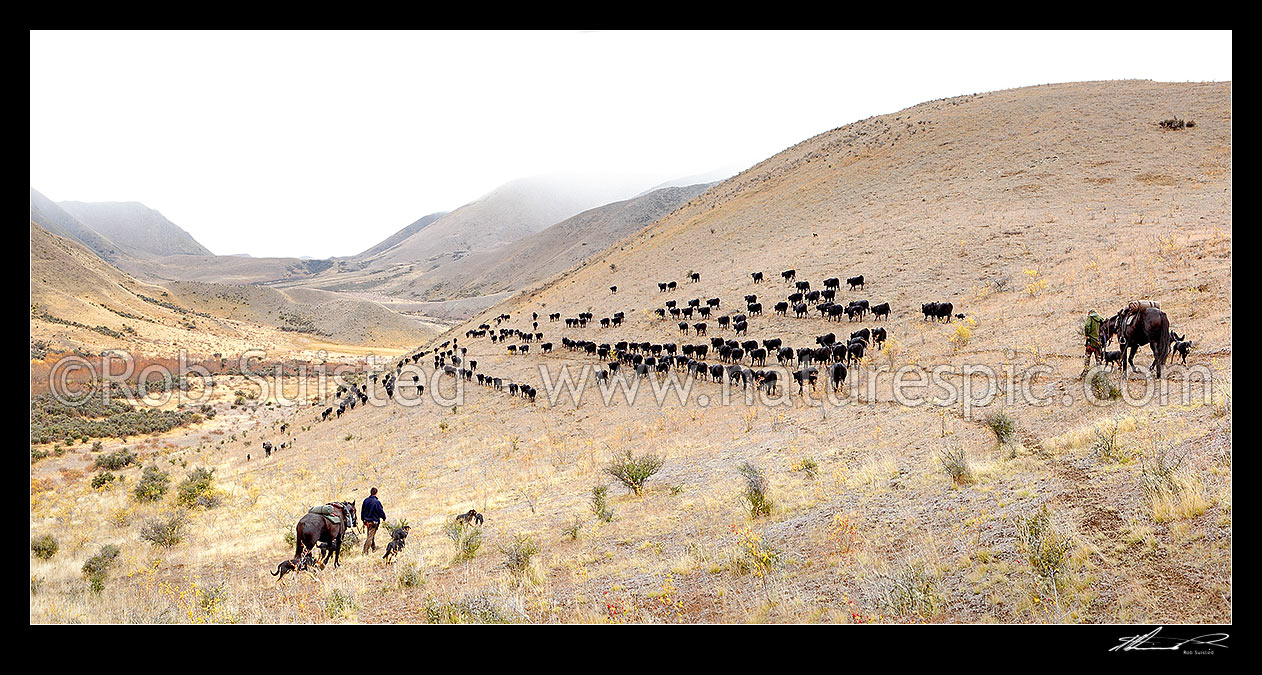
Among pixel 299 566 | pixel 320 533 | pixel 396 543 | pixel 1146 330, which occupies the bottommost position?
pixel 299 566

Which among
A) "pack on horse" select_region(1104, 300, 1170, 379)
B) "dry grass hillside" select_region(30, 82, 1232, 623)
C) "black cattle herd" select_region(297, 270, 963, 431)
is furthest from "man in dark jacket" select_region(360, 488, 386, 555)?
"pack on horse" select_region(1104, 300, 1170, 379)

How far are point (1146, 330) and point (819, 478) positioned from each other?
8.09 metres

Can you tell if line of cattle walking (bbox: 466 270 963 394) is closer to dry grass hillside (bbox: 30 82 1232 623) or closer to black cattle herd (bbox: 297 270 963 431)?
black cattle herd (bbox: 297 270 963 431)

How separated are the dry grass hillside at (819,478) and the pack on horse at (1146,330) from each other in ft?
2.75

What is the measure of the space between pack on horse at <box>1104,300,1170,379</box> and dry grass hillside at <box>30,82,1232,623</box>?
84cm

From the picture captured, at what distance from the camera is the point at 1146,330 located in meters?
11.6

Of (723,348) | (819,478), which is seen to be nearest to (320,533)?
(819,478)

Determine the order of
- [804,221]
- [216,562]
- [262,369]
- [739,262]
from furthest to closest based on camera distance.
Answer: [262,369], [804,221], [739,262], [216,562]

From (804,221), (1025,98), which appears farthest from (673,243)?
(1025,98)

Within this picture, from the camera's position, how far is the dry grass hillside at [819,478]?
5.32 meters

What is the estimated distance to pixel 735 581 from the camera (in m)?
6.52

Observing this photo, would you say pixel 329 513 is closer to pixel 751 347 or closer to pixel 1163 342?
pixel 1163 342

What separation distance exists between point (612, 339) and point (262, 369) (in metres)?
44.8
